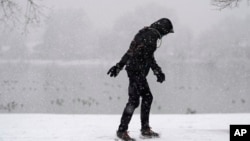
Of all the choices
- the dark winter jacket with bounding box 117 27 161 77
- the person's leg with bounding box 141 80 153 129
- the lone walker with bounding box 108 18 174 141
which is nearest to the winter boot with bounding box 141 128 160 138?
the person's leg with bounding box 141 80 153 129

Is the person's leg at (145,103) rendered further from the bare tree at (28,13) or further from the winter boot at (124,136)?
the bare tree at (28,13)

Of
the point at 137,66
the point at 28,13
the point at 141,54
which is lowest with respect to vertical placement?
the point at 137,66

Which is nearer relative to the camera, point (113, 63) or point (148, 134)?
point (148, 134)

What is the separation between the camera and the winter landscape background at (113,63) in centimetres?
1532

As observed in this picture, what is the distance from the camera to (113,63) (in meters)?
45.4

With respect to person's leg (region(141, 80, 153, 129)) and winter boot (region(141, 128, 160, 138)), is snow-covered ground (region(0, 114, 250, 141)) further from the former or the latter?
person's leg (region(141, 80, 153, 129))

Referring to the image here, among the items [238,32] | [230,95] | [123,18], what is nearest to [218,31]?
[238,32]

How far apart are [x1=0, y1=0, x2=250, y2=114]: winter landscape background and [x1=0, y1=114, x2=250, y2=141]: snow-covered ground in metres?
5.57

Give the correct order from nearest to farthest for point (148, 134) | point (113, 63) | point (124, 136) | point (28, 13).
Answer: point (124, 136) < point (148, 134) < point (28, 13) < point (113, 63)

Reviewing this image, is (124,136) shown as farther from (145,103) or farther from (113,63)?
(113,63)

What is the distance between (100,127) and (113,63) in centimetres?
3873

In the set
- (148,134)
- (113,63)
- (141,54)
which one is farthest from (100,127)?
(113,63)

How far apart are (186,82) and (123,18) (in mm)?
39932

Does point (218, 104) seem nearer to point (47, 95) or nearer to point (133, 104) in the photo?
point (47, 95)
